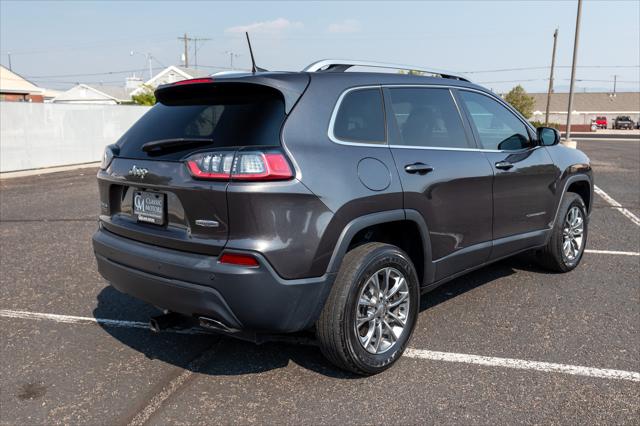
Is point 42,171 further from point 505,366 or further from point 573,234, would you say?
point 505,366

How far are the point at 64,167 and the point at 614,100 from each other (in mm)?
98827

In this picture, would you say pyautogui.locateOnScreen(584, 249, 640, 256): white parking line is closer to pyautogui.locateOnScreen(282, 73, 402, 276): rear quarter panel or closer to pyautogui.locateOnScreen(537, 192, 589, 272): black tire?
pyautogui.locateOnScreen(537, 192, 589, 272): black tire

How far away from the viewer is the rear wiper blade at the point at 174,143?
120 inches

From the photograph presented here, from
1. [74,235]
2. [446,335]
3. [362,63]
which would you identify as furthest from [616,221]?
[74,235]

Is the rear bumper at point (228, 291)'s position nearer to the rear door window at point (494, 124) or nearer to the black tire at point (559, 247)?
the rear door window at point (494, 124)

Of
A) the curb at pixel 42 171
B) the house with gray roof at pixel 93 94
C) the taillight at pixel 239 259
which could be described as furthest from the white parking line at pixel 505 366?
the house with gray roof at pixel 93 94

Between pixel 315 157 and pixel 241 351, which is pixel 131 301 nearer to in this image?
pixel 241 351

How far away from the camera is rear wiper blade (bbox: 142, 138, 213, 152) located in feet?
9.98

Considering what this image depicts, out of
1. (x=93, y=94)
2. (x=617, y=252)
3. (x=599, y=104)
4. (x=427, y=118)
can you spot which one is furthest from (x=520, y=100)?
(x=427, y=118)

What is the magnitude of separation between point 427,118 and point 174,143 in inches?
68.1

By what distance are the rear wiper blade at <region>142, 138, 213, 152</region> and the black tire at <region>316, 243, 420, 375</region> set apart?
1031 mm

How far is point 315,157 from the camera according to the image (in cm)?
299

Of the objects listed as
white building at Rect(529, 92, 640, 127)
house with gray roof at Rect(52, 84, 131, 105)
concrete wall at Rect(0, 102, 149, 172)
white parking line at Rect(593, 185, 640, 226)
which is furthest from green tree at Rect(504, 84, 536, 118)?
white parking line at Rect(593, 185, 640, 226)

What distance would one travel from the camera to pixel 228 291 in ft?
9.28
